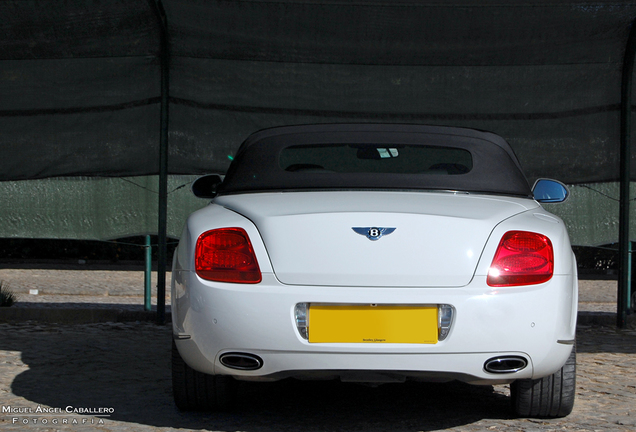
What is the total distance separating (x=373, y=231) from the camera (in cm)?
359

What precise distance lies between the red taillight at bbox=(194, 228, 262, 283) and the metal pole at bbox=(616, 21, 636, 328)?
5595 millimetres

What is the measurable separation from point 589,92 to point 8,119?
571 centimetres

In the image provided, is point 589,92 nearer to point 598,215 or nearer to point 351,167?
point 598,215

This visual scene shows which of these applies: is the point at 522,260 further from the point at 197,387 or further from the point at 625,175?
the point at 625,175

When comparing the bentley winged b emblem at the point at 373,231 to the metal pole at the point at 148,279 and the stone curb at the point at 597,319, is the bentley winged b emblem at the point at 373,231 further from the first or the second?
the stone curb at the point at 597,319

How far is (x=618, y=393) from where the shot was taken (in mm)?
4938

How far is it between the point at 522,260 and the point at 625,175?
5083mm

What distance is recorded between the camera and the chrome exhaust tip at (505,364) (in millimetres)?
3542

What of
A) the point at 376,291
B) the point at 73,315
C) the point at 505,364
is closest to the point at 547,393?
the point at 505,364

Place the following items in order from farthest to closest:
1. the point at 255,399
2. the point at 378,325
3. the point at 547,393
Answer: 1. the point at 255,399
2. the point at 547,393
3. the point at 378,325

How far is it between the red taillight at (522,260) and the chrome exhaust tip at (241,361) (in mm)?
1025

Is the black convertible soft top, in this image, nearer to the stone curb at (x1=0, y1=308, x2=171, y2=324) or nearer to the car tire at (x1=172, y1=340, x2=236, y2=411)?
Result: the car tire at (x1=172, y1=340, x2=236, y2=411)

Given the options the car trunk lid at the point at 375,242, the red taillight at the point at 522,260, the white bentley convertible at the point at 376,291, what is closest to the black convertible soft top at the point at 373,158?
the white bentley convertible at the point at 376,291

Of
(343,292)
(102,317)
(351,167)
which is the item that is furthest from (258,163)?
(102,317)
